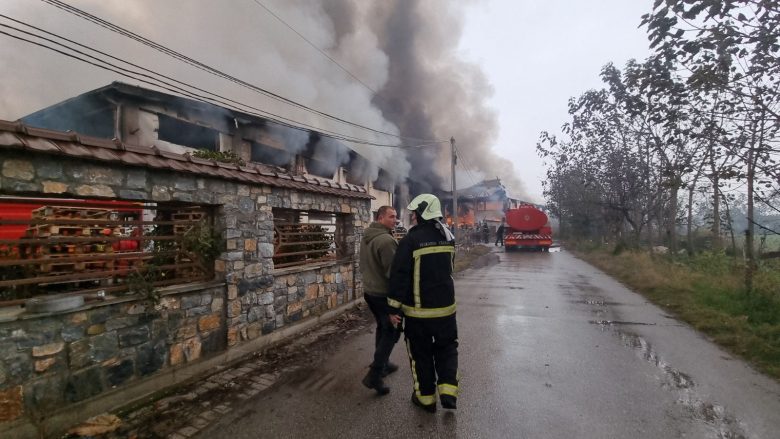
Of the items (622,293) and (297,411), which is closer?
(297,411)

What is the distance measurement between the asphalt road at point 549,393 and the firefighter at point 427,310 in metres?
0.24

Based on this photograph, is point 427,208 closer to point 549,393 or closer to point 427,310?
point 427,310

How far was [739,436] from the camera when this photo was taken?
2.72m

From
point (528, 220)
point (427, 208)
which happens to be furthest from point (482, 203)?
point (427, 208)

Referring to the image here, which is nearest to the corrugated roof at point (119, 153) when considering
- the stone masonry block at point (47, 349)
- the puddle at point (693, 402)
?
the stone masonry block at point (47, 349)

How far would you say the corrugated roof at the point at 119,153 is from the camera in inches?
110

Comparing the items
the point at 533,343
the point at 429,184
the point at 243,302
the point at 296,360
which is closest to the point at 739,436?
the point at 533,343

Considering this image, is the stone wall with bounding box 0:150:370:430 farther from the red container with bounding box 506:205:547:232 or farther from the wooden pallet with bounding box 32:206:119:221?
the red container with bounding box 506:205:547:232

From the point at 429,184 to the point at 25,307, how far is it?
2426cm

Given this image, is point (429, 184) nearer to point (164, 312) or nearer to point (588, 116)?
point (588, 116)

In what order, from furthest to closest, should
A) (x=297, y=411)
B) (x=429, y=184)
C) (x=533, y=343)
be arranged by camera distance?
(x=429, y=184), (x=533, y=343), (x=297, y=411)

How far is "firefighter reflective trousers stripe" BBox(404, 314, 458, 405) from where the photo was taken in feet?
10.1

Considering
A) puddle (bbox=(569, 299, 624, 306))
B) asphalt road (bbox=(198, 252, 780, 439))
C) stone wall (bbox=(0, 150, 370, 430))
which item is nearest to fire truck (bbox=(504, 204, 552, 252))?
puddle (bbox=(569, 299, 624, 306))

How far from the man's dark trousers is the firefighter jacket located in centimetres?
46
